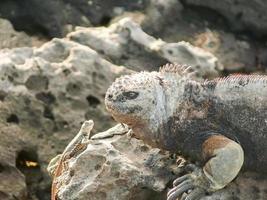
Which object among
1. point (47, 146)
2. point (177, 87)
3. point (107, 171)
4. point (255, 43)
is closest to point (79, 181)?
point (107, 171)

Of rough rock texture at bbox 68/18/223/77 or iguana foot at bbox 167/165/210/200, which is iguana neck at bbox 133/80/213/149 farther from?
rough rock texture at bbox 68/18/223/77

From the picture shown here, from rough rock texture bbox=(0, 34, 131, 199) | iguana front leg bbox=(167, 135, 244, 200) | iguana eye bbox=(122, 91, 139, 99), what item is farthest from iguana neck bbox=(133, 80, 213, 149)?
rough rock texture bbox=(0, 34, 131, 199)

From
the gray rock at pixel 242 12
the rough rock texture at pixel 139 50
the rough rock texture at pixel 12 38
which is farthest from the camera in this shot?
the gray rock at pixel 242 12

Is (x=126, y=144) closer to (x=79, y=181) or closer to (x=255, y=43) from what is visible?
(x=79, y=181)

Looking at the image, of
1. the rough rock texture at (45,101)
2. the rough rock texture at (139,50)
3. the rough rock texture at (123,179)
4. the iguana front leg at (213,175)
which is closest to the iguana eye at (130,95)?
the rough rock texture at (123,179)

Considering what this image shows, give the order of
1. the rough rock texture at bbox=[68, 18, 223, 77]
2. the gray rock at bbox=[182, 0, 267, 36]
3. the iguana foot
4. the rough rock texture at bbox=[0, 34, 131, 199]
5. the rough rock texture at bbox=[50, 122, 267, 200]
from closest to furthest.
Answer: the iguana foot, the rough rock texture at bbox=[50, 122, 267, 200], the rough rock texture at bbox=[0, 34, 131, 199], the rough rock texture at bbox=[68, 18, 223, 77], the gray rock at bbox=[182, 0, 267, 36]

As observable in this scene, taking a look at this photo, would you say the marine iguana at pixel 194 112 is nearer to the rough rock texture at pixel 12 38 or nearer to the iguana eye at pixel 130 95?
the iguana eye at pixel 130 95

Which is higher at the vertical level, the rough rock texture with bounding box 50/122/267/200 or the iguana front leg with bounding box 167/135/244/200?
the iguana front leg with bounding box 167/135/244/200
